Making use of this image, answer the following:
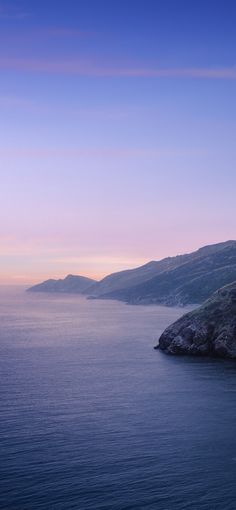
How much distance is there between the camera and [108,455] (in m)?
67.9

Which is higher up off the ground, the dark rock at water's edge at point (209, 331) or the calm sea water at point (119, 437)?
the dark rock at water's edge at point (209, 331)

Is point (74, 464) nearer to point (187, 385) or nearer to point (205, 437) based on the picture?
point (205, 437)

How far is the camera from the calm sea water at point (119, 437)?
5616 centimetres

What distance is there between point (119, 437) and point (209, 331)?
84.0 metres

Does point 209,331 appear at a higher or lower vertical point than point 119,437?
higher

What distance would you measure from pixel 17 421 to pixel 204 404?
38.0 meters

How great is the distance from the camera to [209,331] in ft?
505

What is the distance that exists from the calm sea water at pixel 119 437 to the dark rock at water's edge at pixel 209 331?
11952 mm

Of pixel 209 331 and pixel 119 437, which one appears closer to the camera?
pixel 119 437

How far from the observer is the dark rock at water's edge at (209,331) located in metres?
148

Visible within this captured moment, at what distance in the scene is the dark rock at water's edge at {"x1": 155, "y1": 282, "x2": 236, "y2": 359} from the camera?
486ft

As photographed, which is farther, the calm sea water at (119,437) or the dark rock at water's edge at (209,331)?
the dark rock at water's edge at (209,331)

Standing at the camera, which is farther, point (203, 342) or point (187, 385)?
point (203, 342)

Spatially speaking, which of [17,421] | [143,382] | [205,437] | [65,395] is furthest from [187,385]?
[17,421]
